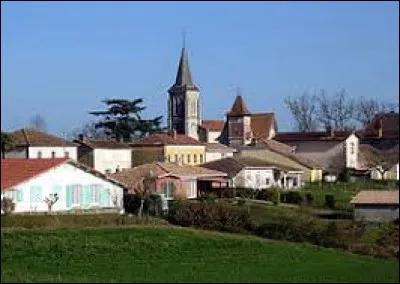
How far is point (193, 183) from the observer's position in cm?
3488

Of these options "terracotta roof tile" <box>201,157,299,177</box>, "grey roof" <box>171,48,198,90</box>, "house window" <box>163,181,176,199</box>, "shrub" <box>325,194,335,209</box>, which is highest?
"grey roof" <box>171,48,198,90</box>

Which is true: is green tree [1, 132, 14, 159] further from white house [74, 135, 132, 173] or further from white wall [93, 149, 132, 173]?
white wall [93, 149, 132, 173]

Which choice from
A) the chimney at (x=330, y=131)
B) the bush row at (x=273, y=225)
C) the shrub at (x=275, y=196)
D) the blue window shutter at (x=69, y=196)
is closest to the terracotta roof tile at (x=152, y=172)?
the shrub at (x=275, y=196)

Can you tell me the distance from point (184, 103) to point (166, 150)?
1420 cm

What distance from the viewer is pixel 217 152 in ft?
159

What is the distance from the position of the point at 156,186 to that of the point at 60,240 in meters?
13.7

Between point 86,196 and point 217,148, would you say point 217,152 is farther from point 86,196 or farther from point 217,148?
point 86,196

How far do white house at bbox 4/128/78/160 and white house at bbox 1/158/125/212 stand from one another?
629 centimetres

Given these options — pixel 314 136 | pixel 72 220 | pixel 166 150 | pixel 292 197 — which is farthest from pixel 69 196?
pixel 314 136

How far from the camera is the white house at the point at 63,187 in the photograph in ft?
79.2

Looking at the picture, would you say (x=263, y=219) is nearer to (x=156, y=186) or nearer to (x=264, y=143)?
(x=156, y=186)

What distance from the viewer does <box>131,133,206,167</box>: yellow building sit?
43.9 meters

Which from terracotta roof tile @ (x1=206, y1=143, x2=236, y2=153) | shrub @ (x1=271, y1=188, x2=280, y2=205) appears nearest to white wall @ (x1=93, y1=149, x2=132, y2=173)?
terracotta roof tile @ (x1=206, y1=143, x2=236, y2=153)

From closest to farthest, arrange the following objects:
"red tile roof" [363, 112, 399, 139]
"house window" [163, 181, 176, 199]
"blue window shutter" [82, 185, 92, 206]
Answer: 1. "blue window shutter" [82, 185, 92, 206]
2. "house window" [163, 181, 176, 199]
3. "red tile roof" [363, 112, 399, 139]
